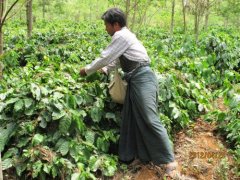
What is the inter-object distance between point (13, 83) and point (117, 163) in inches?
60.5

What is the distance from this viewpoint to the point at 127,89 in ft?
13.3

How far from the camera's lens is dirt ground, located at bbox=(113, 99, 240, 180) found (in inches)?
158

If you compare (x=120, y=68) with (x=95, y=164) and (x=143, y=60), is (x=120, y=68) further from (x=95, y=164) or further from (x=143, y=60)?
(x=95, y=164)

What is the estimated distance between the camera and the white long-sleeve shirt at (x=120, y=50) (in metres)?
3.84

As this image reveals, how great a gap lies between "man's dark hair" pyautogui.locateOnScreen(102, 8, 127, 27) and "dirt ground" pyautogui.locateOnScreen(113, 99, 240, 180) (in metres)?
1.69

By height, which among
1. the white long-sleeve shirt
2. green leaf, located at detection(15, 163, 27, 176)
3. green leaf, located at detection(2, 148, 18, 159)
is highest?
the white long-sleeve shirt

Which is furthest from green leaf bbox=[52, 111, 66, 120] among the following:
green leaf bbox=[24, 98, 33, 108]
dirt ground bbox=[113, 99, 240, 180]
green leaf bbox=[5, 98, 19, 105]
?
dirt ground bbox=[113, 99, 240, 180]

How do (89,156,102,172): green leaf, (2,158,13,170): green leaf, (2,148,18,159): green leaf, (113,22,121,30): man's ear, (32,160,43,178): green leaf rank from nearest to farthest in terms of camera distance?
(32,160,43,178): green leaf
(2,158,13,170): green leaf
(2,148,18,159): green leaf
(89,156,102,172): green leaf
(113,22,121,30): man's ear

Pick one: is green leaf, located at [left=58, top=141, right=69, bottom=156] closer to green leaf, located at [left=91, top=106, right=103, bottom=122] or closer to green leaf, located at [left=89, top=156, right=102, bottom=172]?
green leaf, located at [left=89, top=156, right=102, bottom=172]

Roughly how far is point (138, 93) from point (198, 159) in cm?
121

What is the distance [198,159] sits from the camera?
4.37 m

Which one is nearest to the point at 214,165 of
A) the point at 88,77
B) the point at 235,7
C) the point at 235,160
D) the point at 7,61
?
the point at 235,160

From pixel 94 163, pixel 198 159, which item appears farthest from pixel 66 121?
pixel 198 159

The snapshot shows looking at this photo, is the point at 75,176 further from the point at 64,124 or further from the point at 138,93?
the point at 138,93
